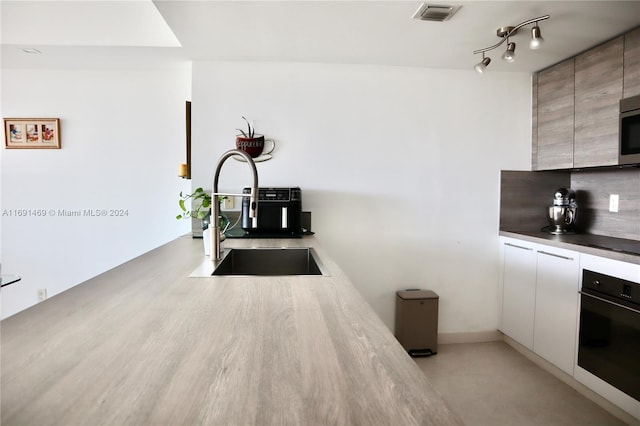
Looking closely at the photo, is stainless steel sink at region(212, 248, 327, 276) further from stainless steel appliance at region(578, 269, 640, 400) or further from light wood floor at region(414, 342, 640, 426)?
stainless steel appliance at region(578, 269, 640, 400)

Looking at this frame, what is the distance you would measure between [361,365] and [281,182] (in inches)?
90.1

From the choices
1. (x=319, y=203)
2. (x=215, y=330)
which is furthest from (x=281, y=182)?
(x=215, y=330)

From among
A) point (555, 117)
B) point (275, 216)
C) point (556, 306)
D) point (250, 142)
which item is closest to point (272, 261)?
point (275, 216)

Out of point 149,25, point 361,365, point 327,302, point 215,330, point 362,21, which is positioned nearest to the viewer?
point 361,365

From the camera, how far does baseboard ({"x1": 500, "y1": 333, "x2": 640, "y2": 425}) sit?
77.1 inches

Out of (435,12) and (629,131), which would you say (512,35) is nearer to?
(435,12)

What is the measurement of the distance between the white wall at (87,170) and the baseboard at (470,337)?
2.31m

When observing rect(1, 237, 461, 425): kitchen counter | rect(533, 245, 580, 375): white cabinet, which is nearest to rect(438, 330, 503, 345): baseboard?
rect(533, 245, 580, 375): white cabinet

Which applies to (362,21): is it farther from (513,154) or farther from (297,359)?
(297,359)

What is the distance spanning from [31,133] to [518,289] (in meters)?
4.03

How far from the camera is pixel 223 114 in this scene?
109 inches

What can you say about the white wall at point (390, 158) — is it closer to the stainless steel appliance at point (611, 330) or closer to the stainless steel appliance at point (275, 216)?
the stainless steel appliance at point (275, 216)

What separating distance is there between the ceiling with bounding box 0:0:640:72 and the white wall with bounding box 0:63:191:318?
0.21m

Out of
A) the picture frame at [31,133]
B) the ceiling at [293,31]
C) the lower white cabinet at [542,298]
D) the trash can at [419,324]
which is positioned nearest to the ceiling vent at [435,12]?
the ceiling at [293,31]
